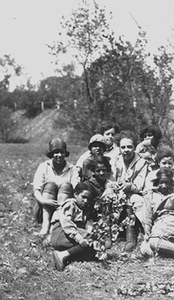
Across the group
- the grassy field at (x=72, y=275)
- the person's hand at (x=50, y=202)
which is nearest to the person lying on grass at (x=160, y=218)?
the grassy field at (x=72, y=275)

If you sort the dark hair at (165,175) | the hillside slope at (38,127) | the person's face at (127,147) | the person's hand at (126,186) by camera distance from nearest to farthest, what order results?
the dark hair at (165,175), the person's hand at (126,186), the person's face at (127,147), the hillside slope at (38,127)

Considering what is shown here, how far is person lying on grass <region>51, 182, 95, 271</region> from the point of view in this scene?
570 centimetres

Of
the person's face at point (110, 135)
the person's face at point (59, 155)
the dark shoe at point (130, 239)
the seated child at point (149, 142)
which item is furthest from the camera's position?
the person's face at point (110, 135)

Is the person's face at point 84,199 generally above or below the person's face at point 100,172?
below

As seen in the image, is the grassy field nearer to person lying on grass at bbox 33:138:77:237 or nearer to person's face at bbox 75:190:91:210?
person lying on grass at bbox 33:138:77:237

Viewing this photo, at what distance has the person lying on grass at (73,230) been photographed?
570cm

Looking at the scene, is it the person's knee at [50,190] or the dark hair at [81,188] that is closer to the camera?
the dark hair at [81,188]

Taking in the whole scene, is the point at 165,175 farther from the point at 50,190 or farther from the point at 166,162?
the point at 50,190

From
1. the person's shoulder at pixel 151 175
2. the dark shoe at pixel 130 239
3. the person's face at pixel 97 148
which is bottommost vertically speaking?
the dark shoe at pixel 130 239

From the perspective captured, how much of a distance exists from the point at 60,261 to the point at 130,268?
83 cm

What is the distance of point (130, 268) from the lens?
5.67 meters

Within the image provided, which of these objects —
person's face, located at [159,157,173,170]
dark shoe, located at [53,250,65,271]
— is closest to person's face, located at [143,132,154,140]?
person's face, located at [159,157,173,170]

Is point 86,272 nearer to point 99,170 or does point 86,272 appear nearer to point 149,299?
point 149,299

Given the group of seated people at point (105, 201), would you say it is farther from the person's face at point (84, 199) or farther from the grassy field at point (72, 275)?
the grassy field at point (72, 275)
